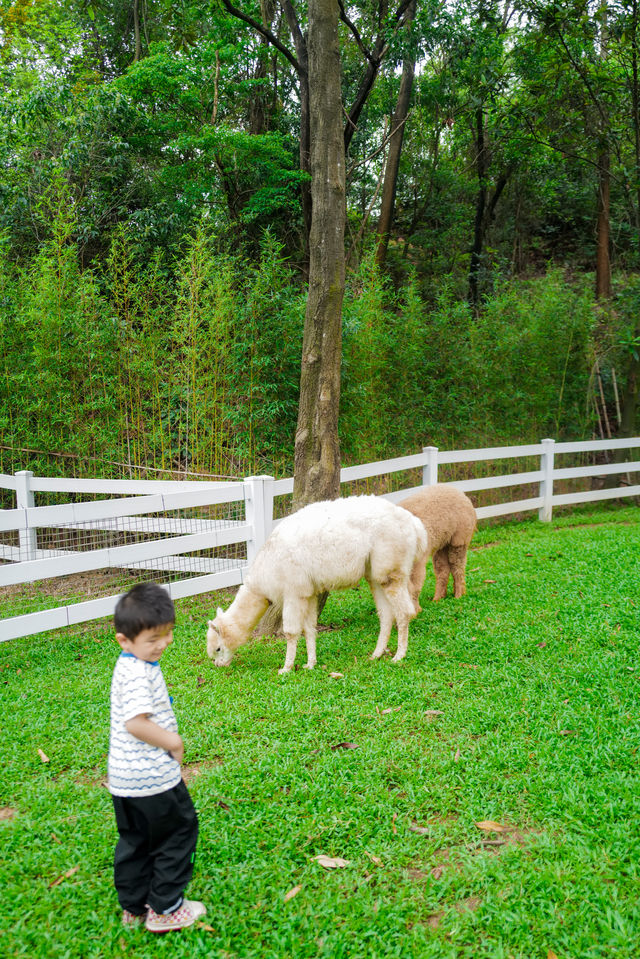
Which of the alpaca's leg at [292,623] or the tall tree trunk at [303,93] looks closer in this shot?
the alpaca's leg at [292,623]

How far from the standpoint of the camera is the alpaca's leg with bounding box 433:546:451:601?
6258 millimetres

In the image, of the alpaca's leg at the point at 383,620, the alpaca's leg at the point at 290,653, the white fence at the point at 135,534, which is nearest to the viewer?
the alpaca's leg at the point at 290,653

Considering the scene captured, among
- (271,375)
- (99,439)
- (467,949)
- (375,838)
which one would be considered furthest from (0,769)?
(271,375)

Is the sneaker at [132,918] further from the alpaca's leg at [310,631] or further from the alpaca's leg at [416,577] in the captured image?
the alpaca's leg at [416,577]

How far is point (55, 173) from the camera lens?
9703 millimetres

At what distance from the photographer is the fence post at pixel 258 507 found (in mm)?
5820

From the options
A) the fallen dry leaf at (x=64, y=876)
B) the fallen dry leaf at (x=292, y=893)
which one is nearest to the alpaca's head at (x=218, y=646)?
the fallen dry leaf at (x=64, y=876)

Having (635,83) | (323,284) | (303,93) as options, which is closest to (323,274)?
(323,284)

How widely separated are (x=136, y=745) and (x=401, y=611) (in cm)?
284

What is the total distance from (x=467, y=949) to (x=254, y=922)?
737 millimetres

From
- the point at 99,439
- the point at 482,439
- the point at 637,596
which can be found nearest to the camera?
the point at 637,596

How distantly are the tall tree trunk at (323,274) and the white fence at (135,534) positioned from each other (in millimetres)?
680

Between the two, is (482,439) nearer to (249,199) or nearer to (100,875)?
(249,199)

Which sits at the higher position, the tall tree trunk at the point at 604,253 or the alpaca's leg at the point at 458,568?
the tall tree trunk at the point at 604,253
